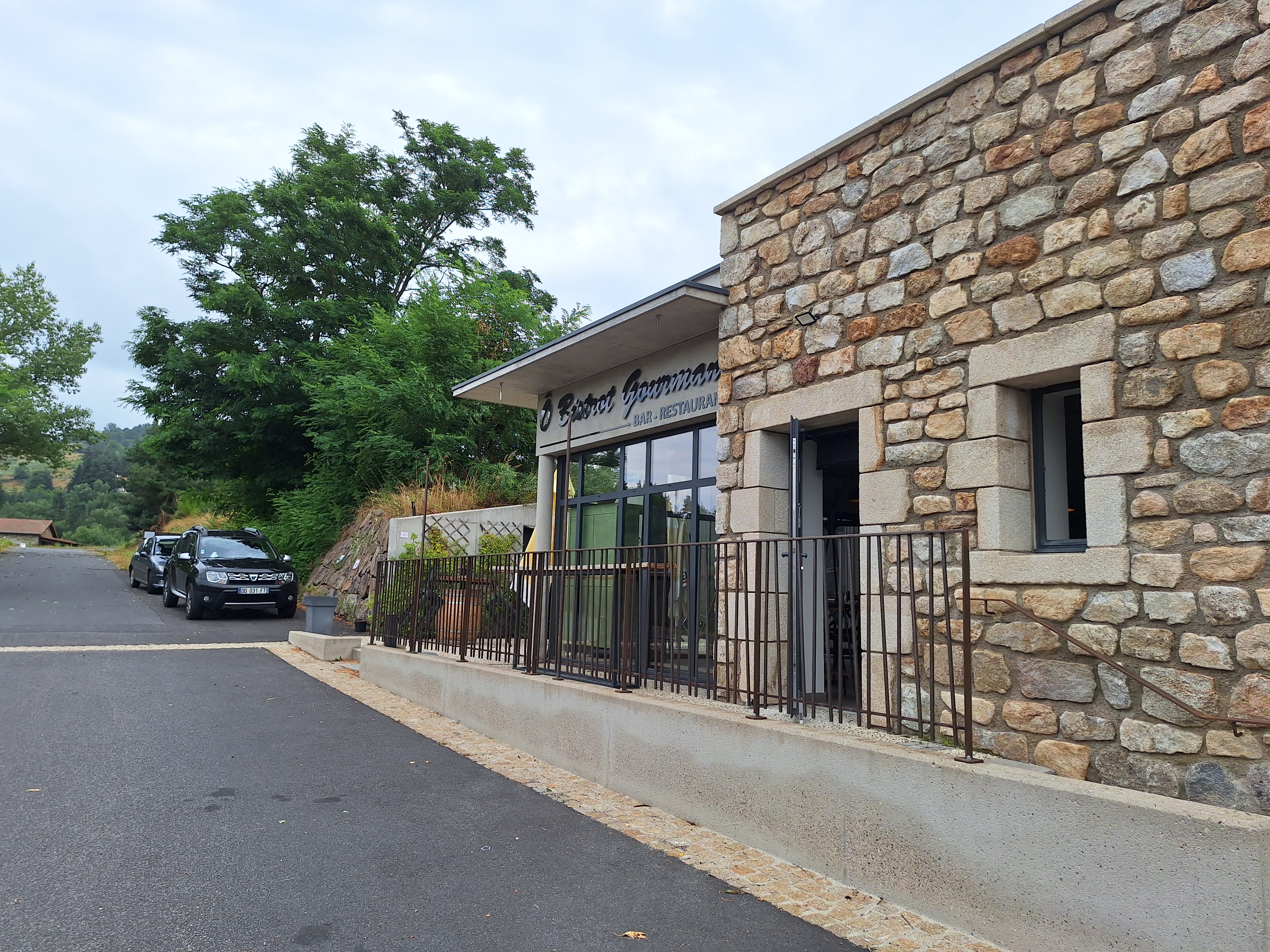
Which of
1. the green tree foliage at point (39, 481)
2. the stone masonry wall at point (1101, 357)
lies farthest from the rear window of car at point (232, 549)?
the green tree foliage at point (39, 481)

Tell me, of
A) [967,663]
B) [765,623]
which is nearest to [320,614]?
[765,623]

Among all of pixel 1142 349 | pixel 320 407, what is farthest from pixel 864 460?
pixel 320 407

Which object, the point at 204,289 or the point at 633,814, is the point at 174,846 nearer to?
the point at 633,814

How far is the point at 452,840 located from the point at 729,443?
3.77m

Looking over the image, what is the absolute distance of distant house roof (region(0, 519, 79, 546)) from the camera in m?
87.1

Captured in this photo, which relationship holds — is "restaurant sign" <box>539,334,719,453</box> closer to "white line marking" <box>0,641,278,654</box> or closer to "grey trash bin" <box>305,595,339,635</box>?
"grey trash bin" <box>305,595,339,635</box>

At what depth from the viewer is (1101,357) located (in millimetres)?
4566

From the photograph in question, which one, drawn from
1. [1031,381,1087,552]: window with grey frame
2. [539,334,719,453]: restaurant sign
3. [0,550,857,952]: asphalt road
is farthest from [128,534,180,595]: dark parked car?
[1031,381,1087,552]: window with grey frame

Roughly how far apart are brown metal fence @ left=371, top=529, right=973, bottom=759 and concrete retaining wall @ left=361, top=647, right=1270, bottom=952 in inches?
12.3

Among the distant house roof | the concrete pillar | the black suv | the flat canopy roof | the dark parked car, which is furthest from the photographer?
the distant house roof

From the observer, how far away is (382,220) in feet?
83.8

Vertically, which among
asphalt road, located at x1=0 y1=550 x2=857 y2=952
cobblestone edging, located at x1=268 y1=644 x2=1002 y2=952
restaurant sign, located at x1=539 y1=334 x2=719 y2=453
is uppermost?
restaurant sign, located at x1=539 y1=334 x2=719 y2=453

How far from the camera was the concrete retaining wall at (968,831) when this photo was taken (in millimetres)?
3021

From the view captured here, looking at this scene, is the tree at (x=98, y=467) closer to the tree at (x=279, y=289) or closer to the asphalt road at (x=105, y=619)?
the tree at (x=279, y=289)
